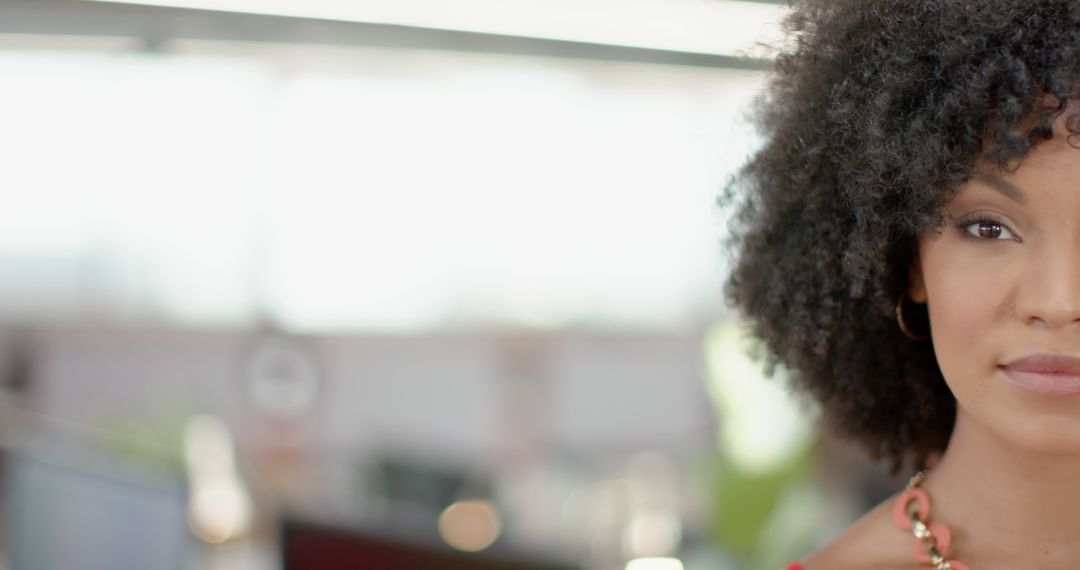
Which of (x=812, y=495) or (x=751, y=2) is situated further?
(x=812, y=495)

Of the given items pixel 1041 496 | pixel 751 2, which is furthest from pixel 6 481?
pixel 1041 496

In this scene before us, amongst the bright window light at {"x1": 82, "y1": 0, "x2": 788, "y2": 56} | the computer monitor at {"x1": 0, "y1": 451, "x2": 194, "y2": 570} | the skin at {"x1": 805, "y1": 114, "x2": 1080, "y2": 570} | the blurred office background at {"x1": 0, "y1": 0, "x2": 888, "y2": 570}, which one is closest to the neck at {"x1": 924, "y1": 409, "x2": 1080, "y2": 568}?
the skin at {"x1": 805, "y1": 114, "x2": 1080, "y2": 570}

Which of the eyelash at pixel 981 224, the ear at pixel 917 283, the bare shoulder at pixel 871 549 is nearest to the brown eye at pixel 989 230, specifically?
the eyelash at pixel 981 224

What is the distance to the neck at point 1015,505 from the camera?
3.98 ft

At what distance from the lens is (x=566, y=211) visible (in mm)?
5207

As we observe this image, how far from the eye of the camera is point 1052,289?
1.07m

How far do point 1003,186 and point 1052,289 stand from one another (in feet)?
0.36

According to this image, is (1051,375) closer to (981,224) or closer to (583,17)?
(981,224)

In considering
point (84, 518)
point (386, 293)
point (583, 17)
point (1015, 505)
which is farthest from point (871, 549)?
point (386, 293)

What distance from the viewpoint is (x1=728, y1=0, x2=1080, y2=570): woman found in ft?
3.59

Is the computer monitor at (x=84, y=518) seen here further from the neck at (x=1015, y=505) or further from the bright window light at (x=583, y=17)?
the neck at (x=1015, y=505)

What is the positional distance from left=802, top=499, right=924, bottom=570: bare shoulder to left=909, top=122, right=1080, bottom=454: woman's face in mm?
179

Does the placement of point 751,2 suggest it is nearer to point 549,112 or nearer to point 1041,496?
point 1041,496

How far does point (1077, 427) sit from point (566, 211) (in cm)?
415
